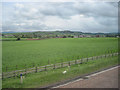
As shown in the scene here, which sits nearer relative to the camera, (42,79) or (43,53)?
(42,79)

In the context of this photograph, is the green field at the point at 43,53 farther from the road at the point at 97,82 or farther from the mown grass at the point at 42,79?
the road at the point at 97,82

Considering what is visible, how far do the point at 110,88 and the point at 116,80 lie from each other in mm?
2025

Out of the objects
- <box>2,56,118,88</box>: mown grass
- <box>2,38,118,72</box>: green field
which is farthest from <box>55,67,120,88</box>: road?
<box>2,38,118,72</box>: green field

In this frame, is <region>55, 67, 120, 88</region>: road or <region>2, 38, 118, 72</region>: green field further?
<region>2, 38, 118, 72</region>: green field

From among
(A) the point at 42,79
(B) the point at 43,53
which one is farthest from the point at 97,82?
(B) the point at 43,53

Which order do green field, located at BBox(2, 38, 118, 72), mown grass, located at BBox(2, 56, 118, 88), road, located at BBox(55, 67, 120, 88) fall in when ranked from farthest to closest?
green field, located at BBox(2, 38, 118, 72) < mown grass, located at BBox(2, 56, 118, 88) < road, located at BBox(55, 67, 120, 88)

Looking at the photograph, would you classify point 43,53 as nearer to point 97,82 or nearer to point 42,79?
point 42,79

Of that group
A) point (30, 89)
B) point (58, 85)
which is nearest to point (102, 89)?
point (58, 85)

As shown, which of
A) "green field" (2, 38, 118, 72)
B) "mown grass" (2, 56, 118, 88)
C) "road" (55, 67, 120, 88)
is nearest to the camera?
"road" (55, 67, 120, 88)

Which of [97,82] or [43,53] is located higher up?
[97,82]

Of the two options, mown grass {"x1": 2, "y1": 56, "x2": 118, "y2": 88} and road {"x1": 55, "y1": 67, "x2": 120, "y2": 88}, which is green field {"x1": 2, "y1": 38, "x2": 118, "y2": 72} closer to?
mown grass {"x1": 2, "y1": 56, "x2": 118, "y2": 88}

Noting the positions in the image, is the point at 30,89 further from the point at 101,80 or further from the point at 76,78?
the point at 101,80

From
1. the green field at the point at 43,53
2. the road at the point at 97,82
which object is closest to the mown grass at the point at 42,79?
the road at the point at 97,82

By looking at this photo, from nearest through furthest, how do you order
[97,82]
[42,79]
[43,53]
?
[97,82]
[42,79]
[43,53]
